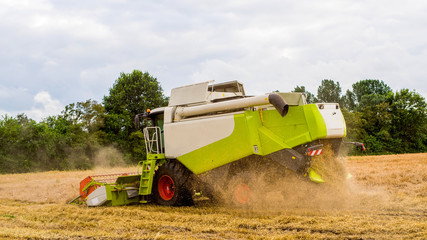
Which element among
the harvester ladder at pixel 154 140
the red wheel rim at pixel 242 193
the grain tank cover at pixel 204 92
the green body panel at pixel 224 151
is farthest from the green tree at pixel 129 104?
the red wheel rim at pixel 242 193

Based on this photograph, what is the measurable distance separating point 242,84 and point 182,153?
2.44m

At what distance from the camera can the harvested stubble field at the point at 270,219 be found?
18.0ft

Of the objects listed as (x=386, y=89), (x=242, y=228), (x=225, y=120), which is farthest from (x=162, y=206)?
(x=386, y=89)

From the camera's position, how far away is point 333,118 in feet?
25.0

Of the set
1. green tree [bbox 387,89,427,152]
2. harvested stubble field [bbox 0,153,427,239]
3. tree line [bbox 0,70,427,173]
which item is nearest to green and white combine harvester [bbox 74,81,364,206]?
harvested stubble field [bbox 0,153,427,239]

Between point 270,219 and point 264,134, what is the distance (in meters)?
1.84

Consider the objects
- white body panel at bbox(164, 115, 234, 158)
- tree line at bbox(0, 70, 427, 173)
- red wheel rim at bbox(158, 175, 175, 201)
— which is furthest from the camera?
tree line at bbox(0, 70, 427, 173)

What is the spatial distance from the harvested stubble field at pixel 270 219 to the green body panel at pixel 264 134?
3.19 ft

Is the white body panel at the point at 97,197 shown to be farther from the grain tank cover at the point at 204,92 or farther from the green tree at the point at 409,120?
the green tree at the point at 409,120

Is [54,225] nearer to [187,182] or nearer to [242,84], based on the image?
[187,182]

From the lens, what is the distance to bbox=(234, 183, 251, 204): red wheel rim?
800 cm

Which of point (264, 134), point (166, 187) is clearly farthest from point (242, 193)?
point (166, 187)

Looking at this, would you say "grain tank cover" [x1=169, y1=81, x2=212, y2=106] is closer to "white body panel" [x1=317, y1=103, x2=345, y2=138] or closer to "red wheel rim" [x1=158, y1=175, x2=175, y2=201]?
"red wheel rim" [x1=158, y1=175, x2=175, y2=201]

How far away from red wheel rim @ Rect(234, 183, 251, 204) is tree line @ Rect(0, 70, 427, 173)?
26876 mm
